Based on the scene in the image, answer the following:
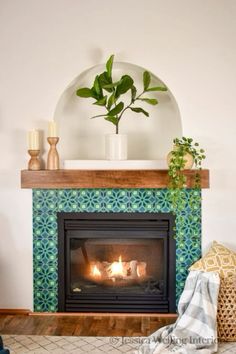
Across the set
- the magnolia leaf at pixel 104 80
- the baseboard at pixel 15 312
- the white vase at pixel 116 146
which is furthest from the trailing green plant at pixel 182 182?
the baseboard at pixel 15 312

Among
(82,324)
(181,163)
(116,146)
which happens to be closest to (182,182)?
(181,163)

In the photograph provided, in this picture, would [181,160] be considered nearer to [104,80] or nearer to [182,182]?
[182,182]

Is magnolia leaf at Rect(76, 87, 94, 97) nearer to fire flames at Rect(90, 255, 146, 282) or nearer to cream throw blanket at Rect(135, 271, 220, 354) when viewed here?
fire flames at Rect(90, 255, 146, 282)

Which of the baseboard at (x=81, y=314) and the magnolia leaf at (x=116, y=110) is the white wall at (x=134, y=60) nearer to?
the magnolia leaf at (x=116, y=110)

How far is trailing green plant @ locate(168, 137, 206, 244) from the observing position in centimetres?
328

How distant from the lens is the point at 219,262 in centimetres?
323

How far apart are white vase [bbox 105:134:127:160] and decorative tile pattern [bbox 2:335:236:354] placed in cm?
124

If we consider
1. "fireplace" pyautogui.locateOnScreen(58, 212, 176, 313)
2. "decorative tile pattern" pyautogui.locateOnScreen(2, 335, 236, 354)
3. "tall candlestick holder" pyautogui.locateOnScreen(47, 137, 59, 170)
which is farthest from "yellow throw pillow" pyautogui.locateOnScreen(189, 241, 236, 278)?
"tall candlestick holder" pyautogui.locateOnScreen(47, 137, 59, 170)

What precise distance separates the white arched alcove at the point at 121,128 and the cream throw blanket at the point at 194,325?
108 cm

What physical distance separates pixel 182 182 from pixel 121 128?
77 centimetres

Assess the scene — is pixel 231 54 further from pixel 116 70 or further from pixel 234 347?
pixel 234 347

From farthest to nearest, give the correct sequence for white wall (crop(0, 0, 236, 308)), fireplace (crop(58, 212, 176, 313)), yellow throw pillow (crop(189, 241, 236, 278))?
fireplace (crop(58, 212, 176, 313)) < white wall (crop(0, 0, 236, 308)) < yellow throw pillow (crop(189, 241, 236, 278))

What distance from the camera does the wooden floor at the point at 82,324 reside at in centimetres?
325

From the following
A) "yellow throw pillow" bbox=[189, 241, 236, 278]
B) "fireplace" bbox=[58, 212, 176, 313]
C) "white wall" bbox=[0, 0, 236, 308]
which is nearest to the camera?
"yellow throw pillow" bbox=[189, 241, 236, 278]
